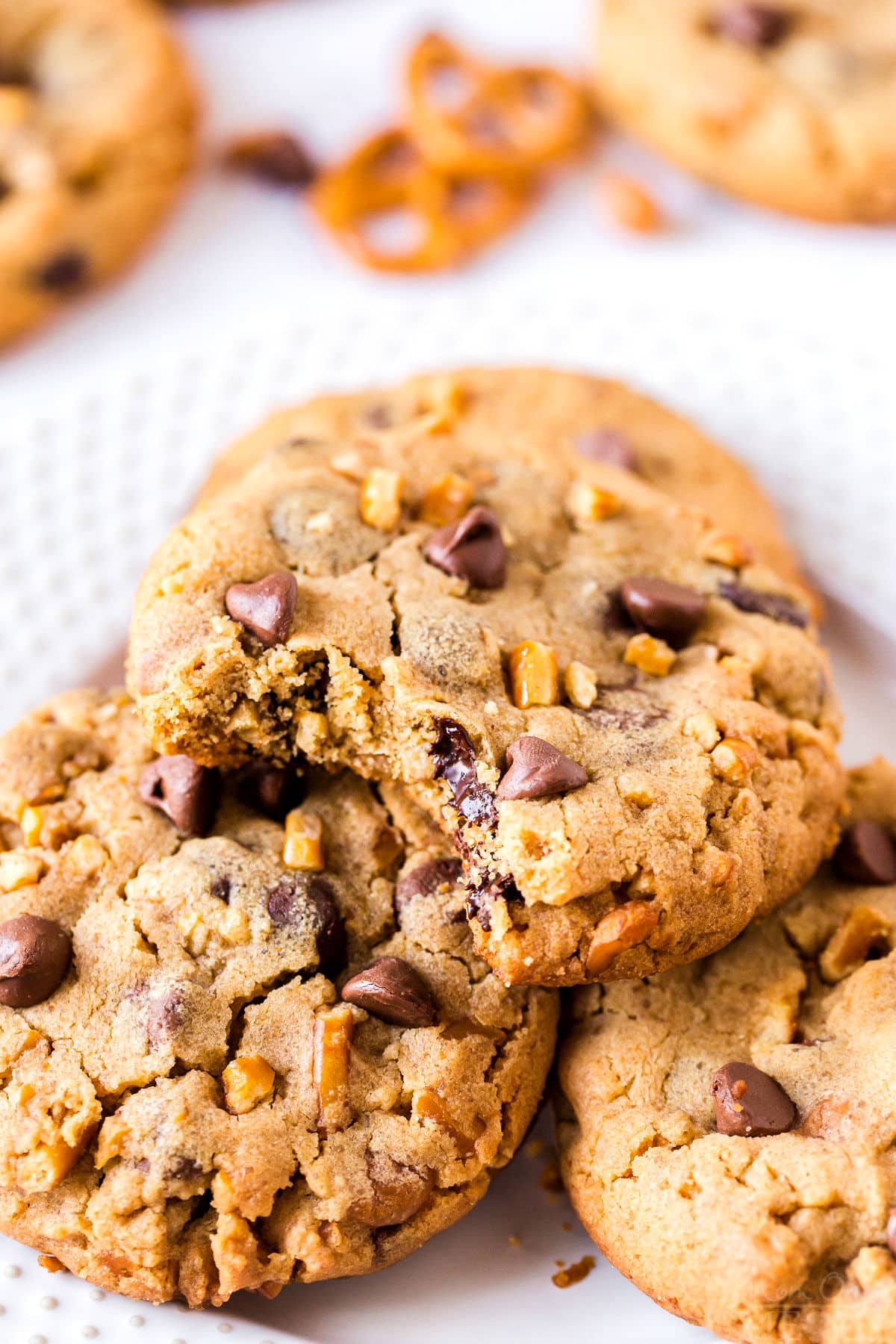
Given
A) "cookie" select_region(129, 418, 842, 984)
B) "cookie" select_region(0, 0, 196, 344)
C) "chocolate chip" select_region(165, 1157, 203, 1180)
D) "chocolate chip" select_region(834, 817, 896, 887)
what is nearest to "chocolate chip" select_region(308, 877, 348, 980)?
"cookie" select_region(129, 418, 842, 984)

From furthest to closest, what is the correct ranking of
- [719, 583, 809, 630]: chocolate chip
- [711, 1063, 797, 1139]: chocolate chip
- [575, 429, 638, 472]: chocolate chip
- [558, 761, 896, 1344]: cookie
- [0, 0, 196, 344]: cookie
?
[0, 0, 196, 344]: cookie, [575, 429, 638, 472]: chocolate chip, [719, 583, 809, 630]: chocolate chip, [711, 1063, 797, 1139]: chocolate chip, [558, 761, 896, 1344]: cookie

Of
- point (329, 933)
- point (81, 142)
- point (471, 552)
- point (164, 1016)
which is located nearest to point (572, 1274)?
point (329, 933)

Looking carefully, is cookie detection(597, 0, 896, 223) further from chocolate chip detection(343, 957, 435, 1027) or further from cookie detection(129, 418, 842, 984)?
chocolate chip detection(343, 957, 435, 1027)

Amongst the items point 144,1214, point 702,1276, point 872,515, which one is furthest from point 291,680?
point 872,515

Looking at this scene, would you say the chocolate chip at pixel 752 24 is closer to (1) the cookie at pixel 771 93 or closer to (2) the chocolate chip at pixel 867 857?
(1) the cookie at pixel 771 93

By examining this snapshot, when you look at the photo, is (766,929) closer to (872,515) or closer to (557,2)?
(872,515)
